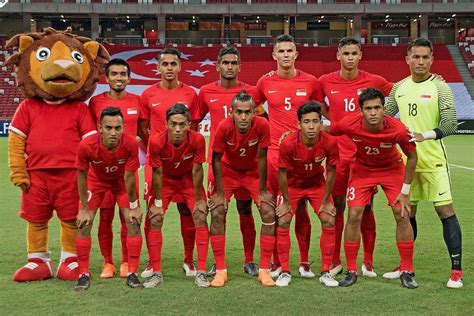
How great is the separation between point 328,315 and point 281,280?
0.94m

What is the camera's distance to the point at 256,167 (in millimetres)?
5785

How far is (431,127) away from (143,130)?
9.30 feet

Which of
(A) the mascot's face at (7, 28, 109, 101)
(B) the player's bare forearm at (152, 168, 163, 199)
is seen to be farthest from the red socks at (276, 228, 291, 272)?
(A) the mascot's face at (7, 28, 109, 101)

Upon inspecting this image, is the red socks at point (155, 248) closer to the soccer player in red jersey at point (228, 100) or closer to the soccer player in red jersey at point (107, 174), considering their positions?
the soccer player in red jersey at point (107, 174)

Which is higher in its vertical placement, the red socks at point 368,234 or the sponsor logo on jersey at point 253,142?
the sponsor logo on jersey at point 253,142

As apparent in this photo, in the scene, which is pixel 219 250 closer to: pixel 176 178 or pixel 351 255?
pixel 176 178

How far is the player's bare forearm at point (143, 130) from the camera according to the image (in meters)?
6.13

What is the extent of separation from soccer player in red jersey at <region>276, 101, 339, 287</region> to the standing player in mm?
713

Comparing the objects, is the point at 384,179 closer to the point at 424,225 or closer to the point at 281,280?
the point at 281,280

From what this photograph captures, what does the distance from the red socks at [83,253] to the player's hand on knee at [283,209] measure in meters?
1.76

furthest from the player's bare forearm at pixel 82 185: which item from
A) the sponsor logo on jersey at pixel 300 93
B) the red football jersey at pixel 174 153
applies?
the sponsor logo on jersey at pixel 300 93

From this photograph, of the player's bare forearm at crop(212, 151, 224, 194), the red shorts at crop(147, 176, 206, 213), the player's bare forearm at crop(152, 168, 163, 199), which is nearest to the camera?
the player's bare forearm at crop(152, 168, 163, 199)

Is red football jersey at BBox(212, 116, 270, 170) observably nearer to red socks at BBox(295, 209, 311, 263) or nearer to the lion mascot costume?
red socks at BBox(295, 209, 311, 263)

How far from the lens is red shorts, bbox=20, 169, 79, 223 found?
5734 mm
